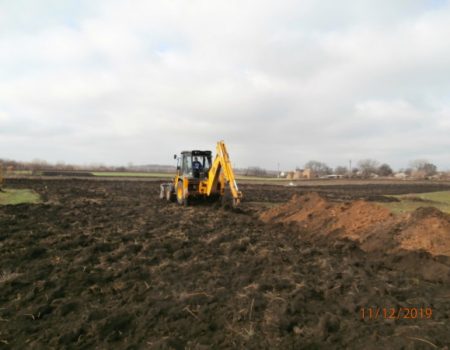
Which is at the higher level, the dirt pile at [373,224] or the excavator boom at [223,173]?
the excavator boom at [223,173]

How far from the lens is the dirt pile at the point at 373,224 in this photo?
28.2 ft

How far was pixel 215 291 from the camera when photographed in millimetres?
6055

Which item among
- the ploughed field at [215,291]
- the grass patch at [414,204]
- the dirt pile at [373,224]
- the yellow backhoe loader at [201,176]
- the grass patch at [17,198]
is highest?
the yellow backhoe loader at [201,176]

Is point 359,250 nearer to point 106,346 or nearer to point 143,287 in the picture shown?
point 143,287

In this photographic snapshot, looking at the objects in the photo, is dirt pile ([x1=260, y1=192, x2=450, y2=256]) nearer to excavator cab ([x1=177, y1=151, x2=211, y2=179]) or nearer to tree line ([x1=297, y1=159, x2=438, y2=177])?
excavator cab ([x1=177, y1=151, x2=211, y2=179])

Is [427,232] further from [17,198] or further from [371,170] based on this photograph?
[371,170]

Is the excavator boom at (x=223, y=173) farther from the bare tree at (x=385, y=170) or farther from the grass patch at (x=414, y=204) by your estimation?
the bare tree at (x=385, y=170)

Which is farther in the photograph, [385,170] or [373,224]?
[385,170]

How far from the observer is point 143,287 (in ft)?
20.6

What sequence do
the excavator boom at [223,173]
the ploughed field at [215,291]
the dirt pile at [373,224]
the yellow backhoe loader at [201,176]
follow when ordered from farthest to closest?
the yellow backhoe loader at [201,176] → the excavator boom at [223,173] → the dirt pile at [373,224] → the ploughed field at [215,291]
